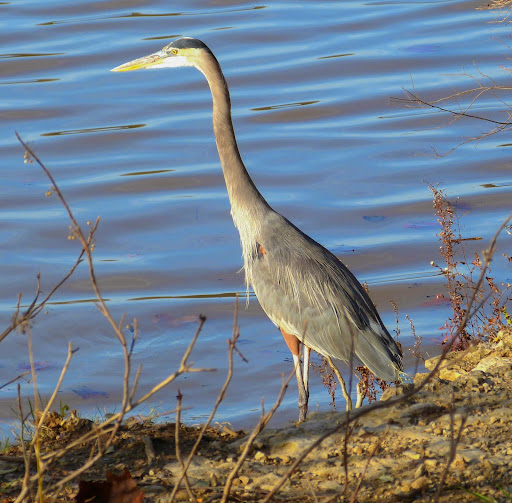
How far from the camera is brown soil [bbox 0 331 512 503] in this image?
3.58 meters

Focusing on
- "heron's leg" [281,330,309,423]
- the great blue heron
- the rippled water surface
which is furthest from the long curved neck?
the rippled water surface

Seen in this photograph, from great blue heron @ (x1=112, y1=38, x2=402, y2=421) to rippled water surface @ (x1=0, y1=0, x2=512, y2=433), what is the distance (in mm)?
1032

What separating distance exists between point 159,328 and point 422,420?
179 inches

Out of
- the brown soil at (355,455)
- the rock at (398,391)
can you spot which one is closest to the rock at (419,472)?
the brown soil at (355,455)

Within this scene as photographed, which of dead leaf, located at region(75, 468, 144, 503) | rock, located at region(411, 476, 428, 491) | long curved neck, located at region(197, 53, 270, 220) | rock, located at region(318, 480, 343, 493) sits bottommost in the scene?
rock, located at region(318, 480, 343, 493)

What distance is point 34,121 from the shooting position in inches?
514

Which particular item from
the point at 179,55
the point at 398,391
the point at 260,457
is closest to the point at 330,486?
the point at 260,457

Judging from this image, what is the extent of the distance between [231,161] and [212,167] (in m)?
5.46

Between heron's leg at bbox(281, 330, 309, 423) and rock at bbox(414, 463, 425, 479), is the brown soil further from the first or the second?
heron's leg at bbox(281, 330, 309, 423)

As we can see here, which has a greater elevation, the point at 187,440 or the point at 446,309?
the point at 187,440

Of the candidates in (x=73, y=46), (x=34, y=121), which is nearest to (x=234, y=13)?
(x=73, y=46)

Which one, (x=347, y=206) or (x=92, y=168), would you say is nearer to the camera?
(x=347, y=206)

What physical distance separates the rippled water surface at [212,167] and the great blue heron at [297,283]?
1.03 metres

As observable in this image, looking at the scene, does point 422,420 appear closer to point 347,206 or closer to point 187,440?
point 187,440
